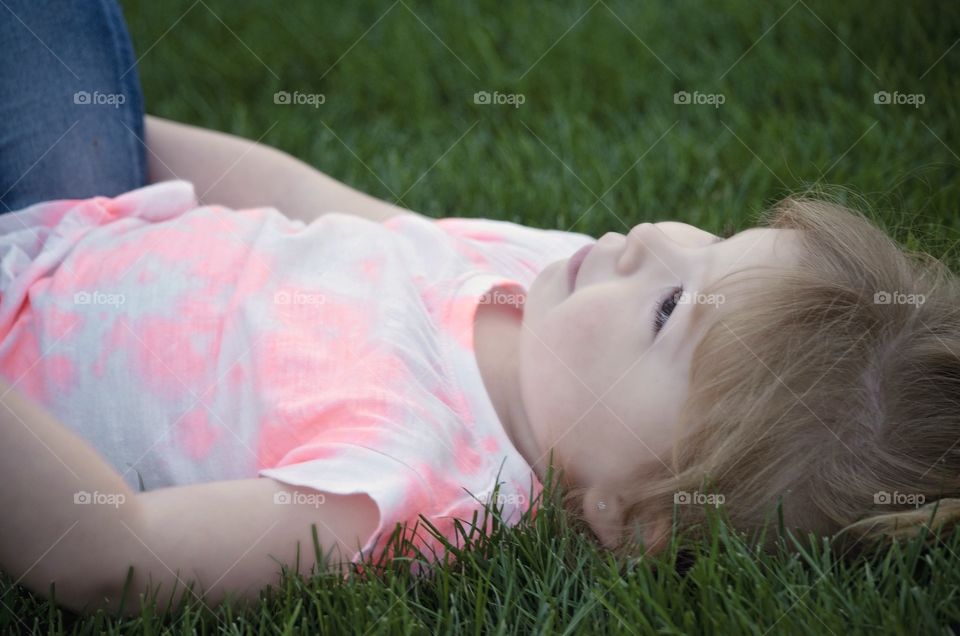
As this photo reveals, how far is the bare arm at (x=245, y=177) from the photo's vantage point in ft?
6.93

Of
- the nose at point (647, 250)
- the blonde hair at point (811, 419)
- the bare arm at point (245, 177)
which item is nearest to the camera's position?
the blonde hair at point (811, 419)

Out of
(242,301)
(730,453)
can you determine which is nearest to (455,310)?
(242,301)

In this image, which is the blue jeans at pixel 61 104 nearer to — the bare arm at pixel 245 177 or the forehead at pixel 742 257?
the bare arm at pixel 245 177

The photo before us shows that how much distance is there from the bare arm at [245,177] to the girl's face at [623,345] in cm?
65

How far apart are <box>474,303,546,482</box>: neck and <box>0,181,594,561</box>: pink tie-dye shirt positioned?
0.05 m

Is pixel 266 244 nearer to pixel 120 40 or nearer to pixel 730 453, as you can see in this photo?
pixel 120 40

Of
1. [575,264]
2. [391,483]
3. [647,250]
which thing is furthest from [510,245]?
[391,483]

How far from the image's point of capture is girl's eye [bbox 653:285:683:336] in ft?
4.99

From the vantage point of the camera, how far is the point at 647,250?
5.17 ft

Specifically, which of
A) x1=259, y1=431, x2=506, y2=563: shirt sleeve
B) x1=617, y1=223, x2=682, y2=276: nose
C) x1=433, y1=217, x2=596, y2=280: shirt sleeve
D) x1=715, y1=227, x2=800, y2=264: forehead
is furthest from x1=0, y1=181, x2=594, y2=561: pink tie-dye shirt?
x1=715, y1=227, x2=800, y2=264: forehead

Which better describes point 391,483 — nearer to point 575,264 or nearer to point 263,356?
point 263,356

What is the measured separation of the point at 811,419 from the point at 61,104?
1455 millimetres

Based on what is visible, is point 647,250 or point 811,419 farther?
point 647,250

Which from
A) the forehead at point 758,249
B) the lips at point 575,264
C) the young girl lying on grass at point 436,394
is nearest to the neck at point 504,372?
the young girl lying on grass at point 436,394
